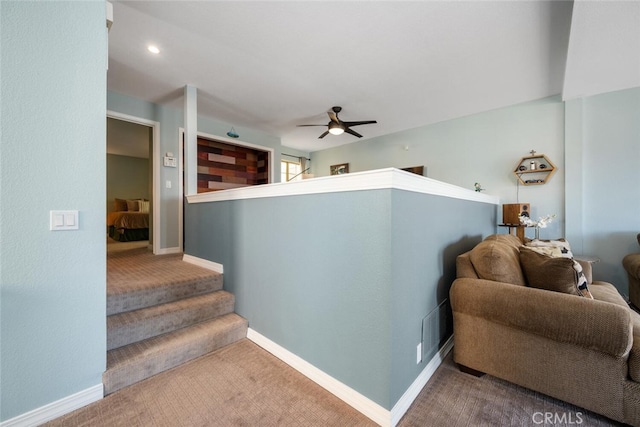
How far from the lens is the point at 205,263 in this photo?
8.79 feet

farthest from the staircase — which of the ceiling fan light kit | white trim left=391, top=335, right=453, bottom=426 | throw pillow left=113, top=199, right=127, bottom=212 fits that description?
throw pillow left=113, top=199, right=127, bottom=212

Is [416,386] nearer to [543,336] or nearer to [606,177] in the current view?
[543,336]

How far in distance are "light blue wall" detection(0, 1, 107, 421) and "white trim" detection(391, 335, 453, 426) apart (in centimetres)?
166

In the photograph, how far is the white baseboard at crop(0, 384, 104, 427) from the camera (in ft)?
3.90

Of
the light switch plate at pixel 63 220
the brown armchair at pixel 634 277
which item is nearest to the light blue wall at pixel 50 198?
the light switch plate at pixel 63 220

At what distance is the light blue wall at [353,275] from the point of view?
1244 millimetres

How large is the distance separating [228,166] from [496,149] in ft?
15.7

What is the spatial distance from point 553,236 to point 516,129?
5.33ft

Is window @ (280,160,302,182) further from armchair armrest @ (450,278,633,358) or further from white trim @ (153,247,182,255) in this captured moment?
armchair armrest @ (450,278,633,358)

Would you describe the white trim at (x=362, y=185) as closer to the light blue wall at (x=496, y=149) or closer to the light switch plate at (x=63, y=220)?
the light switch plate at (x=63, y=220)

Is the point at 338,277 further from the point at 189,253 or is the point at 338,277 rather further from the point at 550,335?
the point at 189,253

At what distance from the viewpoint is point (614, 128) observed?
9.96 feet

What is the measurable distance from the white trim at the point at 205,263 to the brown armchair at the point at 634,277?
4088 mm

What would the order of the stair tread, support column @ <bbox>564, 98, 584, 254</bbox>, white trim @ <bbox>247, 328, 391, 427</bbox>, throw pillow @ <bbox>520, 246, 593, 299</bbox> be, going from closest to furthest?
1. white trim @ <bbox>247, 328, 391, 427</bbox>
2. throw pillow @ <bbox>520, 246, 593, 299</bbox>
3. the stair tread
4. support column @ <bbox>564, 98, 584, 254</bbox>
